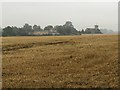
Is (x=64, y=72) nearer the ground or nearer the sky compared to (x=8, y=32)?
nearer the ground

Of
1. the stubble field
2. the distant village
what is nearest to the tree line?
the distant village

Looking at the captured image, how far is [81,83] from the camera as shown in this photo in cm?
2292

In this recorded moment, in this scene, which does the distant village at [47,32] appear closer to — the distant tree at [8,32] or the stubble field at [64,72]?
the distant tree at [8,32]

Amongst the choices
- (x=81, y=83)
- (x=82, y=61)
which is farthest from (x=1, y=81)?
(x=82, y=61)

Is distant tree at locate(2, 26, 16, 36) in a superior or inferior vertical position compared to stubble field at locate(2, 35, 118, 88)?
superior

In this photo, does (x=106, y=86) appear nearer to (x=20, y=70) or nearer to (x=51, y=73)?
(x=51, y=73)

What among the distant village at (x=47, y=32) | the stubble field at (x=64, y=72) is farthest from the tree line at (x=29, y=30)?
the stubble field at (x=64, y=72)

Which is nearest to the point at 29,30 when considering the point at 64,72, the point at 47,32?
the point at 47,32

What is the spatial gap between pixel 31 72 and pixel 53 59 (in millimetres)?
8010

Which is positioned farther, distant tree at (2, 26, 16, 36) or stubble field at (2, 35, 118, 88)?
distant tree at (2, 26, 16, 36)

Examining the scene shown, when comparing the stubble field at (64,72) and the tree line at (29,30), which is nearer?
the stubble field at (64,72)

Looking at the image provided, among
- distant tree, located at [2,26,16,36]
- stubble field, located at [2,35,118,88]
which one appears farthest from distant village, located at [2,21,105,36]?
stubble field, located at [2,35,118,88]

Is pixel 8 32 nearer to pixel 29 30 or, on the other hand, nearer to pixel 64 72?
pixel 29 30

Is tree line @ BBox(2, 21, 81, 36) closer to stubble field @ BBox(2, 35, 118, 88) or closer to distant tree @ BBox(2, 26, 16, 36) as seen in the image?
distant tree @ BBox(2, 26, 16, 36)
